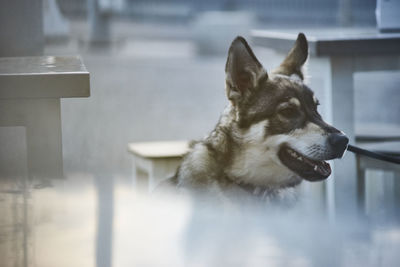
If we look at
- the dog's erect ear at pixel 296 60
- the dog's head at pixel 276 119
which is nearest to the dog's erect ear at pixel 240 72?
the dog's head at pixel 276 119

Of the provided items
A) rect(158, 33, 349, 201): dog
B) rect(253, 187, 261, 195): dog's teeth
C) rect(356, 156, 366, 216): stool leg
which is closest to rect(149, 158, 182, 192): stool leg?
rect(158, 33, 349, 201): dog

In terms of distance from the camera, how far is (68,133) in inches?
92.1

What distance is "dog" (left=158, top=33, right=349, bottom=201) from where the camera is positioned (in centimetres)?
181

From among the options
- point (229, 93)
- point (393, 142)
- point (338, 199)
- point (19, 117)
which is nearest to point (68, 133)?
point (19, 117)

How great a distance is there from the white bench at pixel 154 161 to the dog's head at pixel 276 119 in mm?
263

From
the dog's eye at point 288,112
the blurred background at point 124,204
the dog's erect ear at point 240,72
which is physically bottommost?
the blurred background at point 124,204

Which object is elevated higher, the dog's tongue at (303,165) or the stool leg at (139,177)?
the dog's tongue at (303,165)

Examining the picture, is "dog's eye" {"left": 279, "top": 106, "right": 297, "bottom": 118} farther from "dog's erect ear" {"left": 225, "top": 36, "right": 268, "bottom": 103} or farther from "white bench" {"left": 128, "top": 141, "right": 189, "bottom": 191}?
"white bench" {"left": 128, "top": 141, "right": 189, "bottom": 191}

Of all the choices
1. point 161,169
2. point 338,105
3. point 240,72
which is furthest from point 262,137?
point 338,105

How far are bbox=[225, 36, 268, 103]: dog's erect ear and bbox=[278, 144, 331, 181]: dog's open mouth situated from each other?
18 cm

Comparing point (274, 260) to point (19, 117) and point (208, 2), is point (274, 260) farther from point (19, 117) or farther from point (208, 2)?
point (208, 2)

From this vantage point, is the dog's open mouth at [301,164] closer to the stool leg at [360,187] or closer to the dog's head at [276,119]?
the dog's head at [276,119]

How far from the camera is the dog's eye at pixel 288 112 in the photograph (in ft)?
5.95

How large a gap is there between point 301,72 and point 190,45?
4.15 meters
